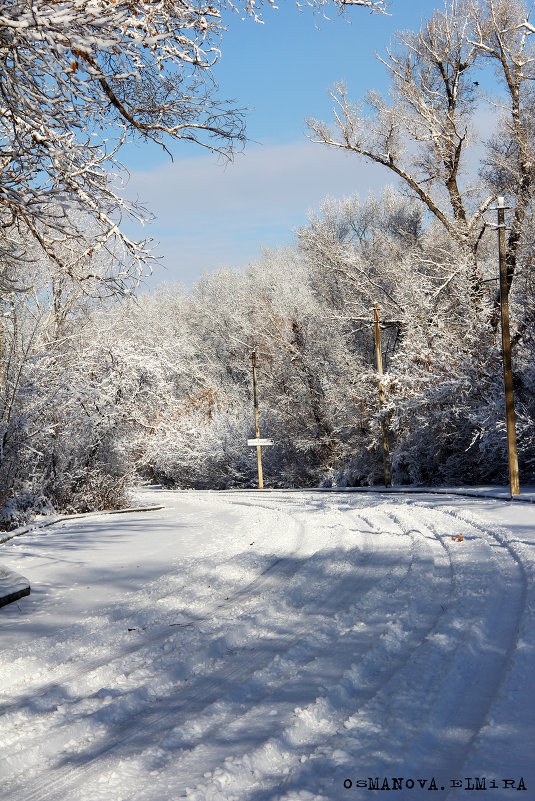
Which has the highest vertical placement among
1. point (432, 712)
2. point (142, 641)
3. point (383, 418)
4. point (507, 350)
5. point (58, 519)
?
point (507, 350)

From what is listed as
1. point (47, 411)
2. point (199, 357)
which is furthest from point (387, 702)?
point (199, 357)

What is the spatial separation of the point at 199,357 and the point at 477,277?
32.6 m

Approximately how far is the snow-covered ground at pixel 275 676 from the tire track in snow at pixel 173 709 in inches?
0.6

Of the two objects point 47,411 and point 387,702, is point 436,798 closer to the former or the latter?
point 387,702

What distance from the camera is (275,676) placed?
4.77 m

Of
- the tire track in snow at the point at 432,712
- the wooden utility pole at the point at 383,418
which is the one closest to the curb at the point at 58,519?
the tire track in snow at the point at 432,712

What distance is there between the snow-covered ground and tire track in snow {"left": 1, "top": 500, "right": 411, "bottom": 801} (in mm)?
16

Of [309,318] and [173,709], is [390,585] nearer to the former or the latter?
[173,709]

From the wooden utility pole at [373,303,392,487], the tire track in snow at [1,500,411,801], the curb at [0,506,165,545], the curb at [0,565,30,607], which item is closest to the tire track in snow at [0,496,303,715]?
the tire track in snow at [1,500,411,801]

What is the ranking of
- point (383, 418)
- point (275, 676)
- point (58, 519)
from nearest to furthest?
point (275, 676)
point (58, 519)
point (383, 418)

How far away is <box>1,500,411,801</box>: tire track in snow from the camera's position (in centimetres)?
339

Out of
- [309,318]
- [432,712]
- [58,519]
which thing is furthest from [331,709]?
[309,318]

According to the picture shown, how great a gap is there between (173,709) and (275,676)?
2.56 feet

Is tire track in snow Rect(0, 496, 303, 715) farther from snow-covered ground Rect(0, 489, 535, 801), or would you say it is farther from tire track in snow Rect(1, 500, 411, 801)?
tire track in snow Rect(1, 500, 411, 801)
